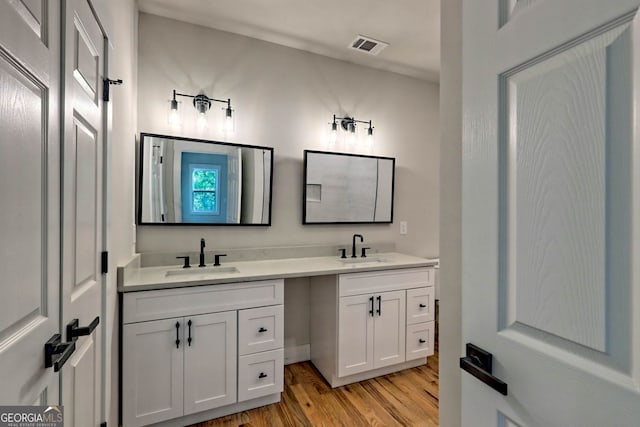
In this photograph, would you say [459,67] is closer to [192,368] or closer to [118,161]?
[118,161]

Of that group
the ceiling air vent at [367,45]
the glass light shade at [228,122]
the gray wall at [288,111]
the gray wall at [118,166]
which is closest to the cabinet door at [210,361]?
the gray wall at [118,166]

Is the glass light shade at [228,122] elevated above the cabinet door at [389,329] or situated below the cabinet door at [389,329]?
above

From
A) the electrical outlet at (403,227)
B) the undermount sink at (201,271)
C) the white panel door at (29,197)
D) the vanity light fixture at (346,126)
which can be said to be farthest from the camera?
the electrical outlet at (403,227)

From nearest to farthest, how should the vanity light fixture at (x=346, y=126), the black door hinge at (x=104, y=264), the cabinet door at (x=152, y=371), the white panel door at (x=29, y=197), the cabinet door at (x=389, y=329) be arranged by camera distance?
1. the white panel door at (x=29, y=197)
2. the black door hinge at (x=104, y=264)
3. the cabinet door at (x=152, y=371)
4. the cabinet door at (x=389, y=329)
5. the vanity light fixture at (x=346, y=126)

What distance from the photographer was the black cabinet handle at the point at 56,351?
755 millimetres

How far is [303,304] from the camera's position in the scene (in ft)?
8.66

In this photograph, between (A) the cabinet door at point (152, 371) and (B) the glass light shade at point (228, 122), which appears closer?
(A) the cabinet door at point (152, 371)

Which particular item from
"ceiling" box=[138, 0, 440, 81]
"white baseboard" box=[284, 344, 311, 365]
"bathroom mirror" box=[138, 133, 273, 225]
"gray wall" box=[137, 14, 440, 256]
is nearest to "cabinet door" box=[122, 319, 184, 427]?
"gray wall" box=[137, 14, 440, 256]

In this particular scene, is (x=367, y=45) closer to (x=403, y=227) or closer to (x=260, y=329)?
(x=403, y=227)

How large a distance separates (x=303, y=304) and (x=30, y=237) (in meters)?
2.16

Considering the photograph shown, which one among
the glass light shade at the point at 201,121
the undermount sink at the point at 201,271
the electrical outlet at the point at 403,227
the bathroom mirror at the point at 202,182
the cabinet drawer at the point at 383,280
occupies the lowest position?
the cabinet drawer at the point at 383,280

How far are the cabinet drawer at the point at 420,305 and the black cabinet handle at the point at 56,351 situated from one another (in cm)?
217

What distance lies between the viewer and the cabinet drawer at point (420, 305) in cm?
243

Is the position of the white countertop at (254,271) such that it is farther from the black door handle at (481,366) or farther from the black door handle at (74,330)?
the black door handle at (481,366)
